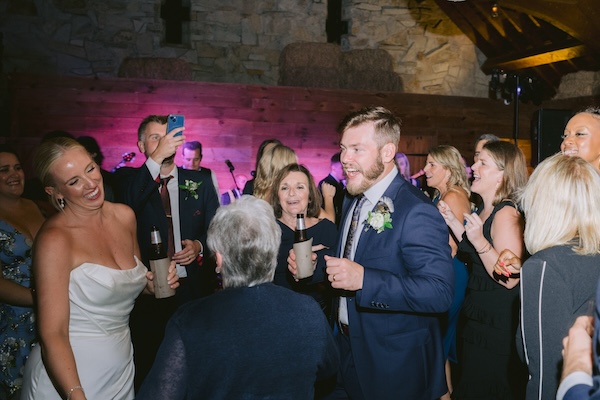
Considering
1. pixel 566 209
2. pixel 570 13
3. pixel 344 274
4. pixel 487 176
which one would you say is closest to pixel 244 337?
pixel 344 274

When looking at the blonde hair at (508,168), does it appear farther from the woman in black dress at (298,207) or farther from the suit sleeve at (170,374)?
the suit sleeve at (170,374)

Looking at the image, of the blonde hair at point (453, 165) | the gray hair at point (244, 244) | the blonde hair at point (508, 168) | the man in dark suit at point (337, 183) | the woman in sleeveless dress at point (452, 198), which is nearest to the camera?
the gray hair at point (244, 244)

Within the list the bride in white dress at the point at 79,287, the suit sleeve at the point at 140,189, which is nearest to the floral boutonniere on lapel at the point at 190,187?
the suit sleeve at the point at 140,189

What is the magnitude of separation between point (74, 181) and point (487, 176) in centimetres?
237

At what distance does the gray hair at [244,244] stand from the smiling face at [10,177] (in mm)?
1857

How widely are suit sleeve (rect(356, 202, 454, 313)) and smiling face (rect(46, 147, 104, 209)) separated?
125 centimetres

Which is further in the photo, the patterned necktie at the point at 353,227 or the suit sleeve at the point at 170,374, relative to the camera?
the patterned necktie at the point at 353,227

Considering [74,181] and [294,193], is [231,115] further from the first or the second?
[74,181]

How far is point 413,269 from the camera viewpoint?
1.83 metres

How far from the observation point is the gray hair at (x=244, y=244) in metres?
1.39

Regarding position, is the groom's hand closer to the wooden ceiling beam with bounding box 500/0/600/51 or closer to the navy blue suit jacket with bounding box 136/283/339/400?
the navy blue suit jacket with bounding box 136/283/339/400

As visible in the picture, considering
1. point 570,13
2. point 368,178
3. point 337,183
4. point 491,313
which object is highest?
point 570,13

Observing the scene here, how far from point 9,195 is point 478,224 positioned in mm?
2751

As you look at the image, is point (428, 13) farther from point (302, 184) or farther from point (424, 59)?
point (302, 184)
